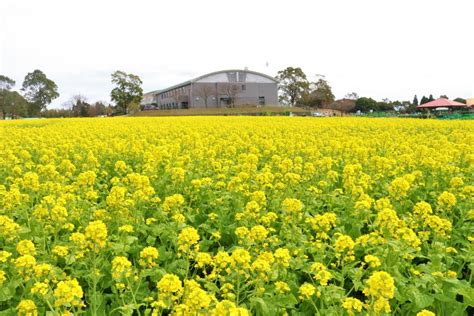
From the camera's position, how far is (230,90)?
7162cm

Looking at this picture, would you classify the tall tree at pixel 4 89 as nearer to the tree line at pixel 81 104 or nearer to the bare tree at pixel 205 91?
the tree line at pixel 81 104

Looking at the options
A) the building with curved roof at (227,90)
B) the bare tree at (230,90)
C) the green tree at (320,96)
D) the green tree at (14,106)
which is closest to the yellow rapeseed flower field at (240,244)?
the building with curved roof at (227,90)

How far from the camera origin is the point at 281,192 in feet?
17.1

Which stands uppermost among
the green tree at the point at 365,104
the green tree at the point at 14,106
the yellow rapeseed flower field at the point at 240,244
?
the green tree at the point at 14,106

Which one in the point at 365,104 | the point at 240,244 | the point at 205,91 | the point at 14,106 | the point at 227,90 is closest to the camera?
the point at 240,244

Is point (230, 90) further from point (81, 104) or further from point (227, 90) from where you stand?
point (81, 104)

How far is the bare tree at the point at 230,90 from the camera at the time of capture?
233 feet

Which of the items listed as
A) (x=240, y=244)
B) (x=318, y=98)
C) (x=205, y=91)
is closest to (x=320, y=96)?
(x=318, y=98)

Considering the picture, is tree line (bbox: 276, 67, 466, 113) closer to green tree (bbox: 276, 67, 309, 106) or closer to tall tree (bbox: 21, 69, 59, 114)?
green tree (bbox: 276, 67, 309, 106)

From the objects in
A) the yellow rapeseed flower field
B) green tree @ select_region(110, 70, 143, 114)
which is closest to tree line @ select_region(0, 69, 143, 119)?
green tree @ select_region(110, 70, 143, 114)

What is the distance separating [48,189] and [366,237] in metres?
3.81

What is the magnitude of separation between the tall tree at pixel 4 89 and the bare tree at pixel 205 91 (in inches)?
1363

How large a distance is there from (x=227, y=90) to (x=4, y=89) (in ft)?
137

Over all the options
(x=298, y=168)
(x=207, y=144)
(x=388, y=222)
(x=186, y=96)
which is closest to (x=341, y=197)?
(x=298, y=168)
